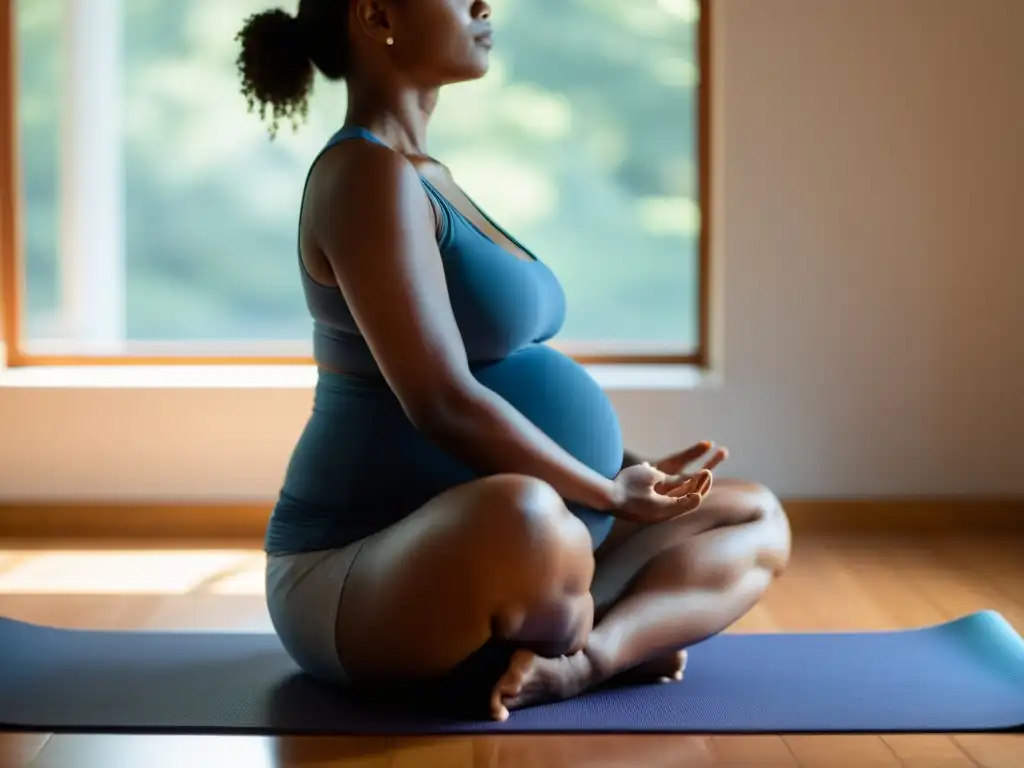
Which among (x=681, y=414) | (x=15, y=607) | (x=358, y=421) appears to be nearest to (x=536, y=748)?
(x=358, y=421)

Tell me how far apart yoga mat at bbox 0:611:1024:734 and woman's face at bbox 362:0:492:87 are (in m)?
0.97


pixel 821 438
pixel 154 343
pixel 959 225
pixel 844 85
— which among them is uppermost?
pixel 844 85

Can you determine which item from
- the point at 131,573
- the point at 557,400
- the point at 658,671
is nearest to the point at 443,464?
the point at 557,400

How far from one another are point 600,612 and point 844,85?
2.12 m

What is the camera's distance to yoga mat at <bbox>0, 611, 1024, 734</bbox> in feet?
6.61

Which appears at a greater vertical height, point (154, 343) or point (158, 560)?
point (154, 343)

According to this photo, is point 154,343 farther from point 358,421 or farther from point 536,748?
point 536,748

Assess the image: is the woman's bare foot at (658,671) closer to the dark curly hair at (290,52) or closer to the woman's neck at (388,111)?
the woman's neck at (388,111)

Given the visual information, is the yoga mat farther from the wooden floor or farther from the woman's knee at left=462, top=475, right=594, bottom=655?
the woman's knee at left=462, top=475, right=594, bottom=655

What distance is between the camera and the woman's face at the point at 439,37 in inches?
81.2

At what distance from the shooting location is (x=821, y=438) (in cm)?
388

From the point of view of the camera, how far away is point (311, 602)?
2055 millimetres

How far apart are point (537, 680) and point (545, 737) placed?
0.36 ft

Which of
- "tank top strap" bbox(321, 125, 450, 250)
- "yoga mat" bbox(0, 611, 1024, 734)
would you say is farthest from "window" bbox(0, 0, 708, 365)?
"tank top strap" bbox(321, 125, 450, 250)
